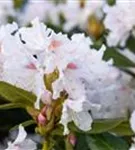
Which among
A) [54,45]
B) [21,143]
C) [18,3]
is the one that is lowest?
[18,3]

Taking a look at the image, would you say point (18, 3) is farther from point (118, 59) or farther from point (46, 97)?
point (46, 97)

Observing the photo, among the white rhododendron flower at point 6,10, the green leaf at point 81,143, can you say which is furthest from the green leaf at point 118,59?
the white rhododendron flower at point 6,10

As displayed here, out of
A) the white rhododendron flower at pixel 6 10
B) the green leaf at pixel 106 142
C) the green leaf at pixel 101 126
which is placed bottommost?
the white rhododendron flower at pixel 6 10

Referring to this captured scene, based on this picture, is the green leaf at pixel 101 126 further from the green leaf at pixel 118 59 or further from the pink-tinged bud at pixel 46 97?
the green leaf at pixel 118 59

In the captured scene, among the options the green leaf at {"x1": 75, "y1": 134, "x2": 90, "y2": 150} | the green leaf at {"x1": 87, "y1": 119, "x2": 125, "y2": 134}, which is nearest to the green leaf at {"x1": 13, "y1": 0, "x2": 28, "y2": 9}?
the green leaf at {"x1": 75, "y1": 134, "x2": 90, "y2": 150}

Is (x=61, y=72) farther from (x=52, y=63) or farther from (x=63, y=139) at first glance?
(x=63, y=139)

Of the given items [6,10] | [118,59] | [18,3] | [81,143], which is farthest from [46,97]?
[18,3]

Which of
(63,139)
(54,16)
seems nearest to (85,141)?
(63,139)
